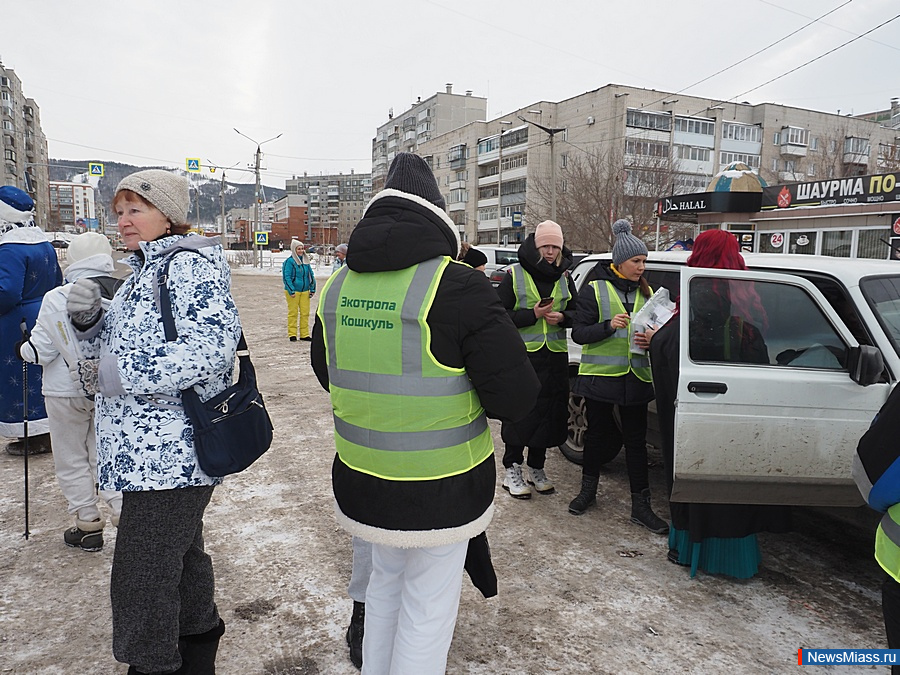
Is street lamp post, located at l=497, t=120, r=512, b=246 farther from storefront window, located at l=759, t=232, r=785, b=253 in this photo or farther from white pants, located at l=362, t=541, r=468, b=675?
white pants, located at l=362, t=541, r=468, b=675

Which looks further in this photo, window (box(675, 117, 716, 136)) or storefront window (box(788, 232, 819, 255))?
window (box(675, 117, 716, 136))

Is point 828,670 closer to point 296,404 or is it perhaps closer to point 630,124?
point 296,404

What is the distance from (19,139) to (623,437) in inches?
4519

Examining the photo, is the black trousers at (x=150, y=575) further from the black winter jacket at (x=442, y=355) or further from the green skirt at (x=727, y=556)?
the green skirt at (x=727, y=556)

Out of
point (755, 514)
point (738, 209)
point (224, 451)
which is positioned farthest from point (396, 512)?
point (738, 209)

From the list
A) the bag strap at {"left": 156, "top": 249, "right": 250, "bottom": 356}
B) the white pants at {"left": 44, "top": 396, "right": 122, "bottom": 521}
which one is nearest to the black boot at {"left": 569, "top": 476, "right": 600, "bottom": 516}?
the white pants at {"left": 44, "top": 396, "right": 122, "bottom": 521}

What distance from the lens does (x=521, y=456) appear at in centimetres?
472

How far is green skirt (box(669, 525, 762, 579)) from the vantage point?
3475 millimetres

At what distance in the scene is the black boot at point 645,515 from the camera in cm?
411

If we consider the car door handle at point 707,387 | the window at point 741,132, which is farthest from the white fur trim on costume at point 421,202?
the window at point 741,132

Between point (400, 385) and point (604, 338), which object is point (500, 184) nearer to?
point (604, 338)

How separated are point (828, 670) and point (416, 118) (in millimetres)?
95965

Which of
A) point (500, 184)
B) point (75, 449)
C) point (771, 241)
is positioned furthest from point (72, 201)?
point (75, 449)

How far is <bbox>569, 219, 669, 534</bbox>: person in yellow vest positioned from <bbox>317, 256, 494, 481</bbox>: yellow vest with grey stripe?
7.62ft
